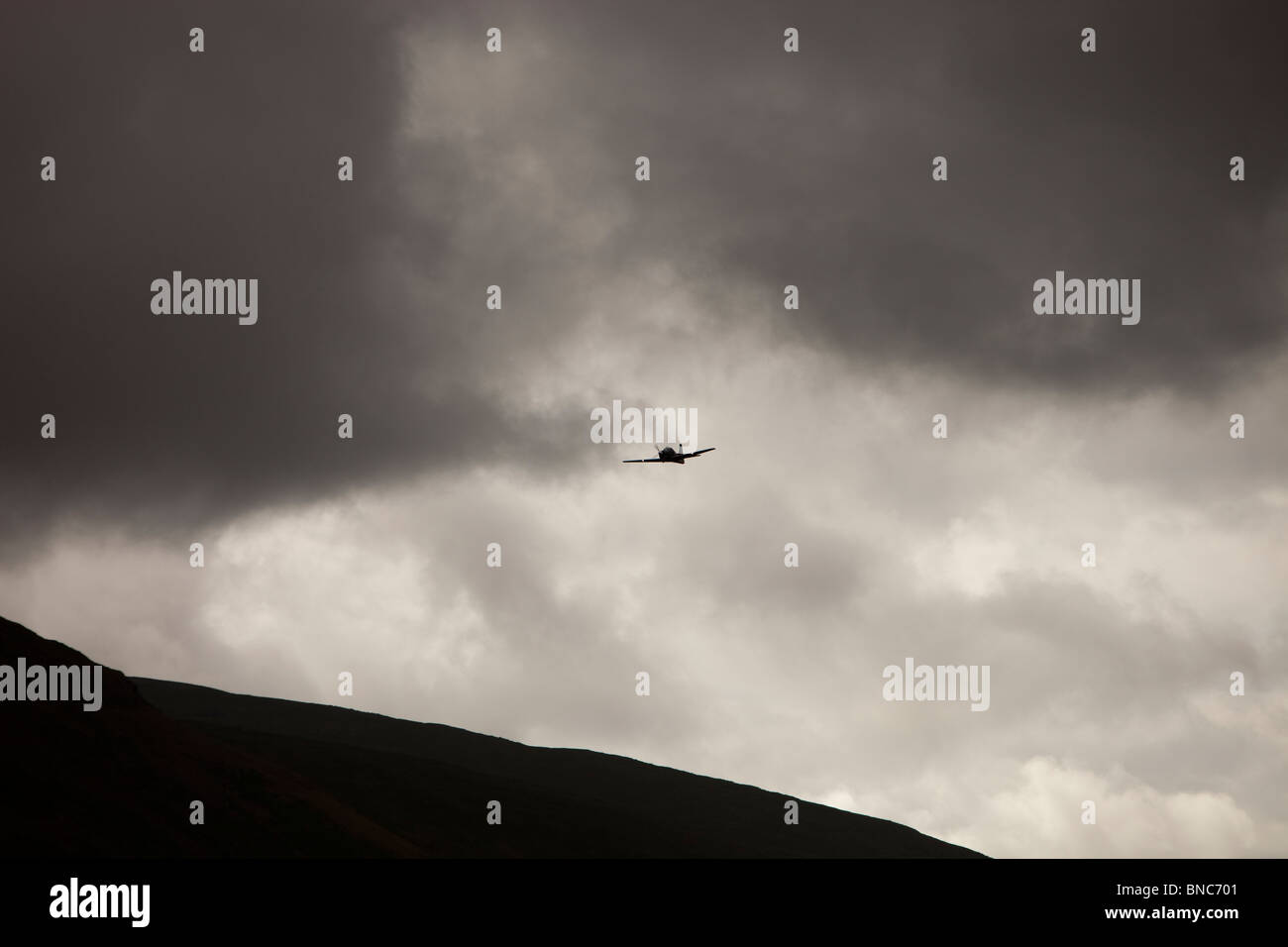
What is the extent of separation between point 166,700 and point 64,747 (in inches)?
4231

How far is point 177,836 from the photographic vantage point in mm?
83188

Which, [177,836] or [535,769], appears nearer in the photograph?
[177,836]

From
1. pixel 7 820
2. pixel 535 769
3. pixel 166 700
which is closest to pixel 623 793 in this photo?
pixel 535 769

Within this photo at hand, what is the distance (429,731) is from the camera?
7633 inches
